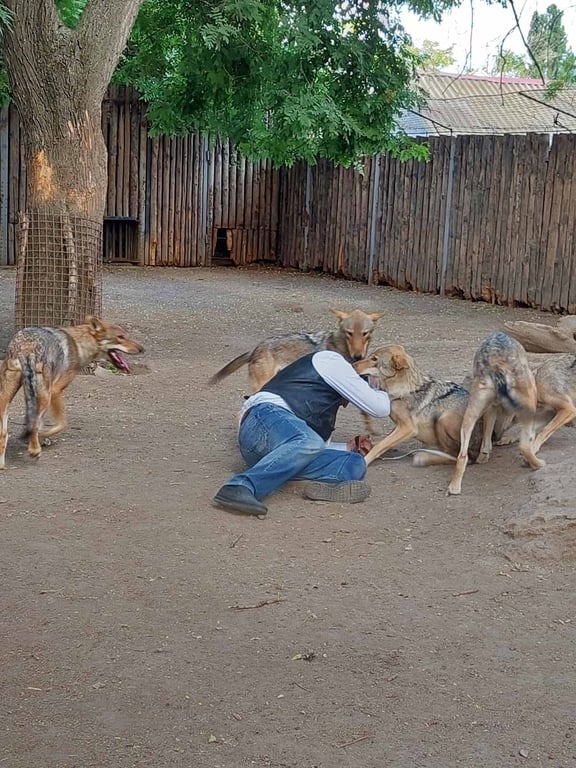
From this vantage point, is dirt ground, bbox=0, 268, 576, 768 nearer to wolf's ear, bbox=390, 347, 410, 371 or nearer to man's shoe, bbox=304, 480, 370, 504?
man's shoe, bbox=304, 480, 370, 504

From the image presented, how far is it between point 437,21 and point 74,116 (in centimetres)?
518

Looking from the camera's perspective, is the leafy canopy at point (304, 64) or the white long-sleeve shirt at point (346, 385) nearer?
the white long-sleeve shirt at point (346, 385)

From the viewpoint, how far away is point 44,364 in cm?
803

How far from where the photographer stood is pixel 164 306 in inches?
698

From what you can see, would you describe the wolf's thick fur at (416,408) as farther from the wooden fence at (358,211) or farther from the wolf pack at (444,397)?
the wooden fence at (358,211)

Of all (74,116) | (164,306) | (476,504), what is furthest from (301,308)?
(476,504)

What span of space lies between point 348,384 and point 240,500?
127 centimetres

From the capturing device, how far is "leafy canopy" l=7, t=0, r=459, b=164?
12570mm

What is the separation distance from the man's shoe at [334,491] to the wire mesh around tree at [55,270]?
532 centimetres

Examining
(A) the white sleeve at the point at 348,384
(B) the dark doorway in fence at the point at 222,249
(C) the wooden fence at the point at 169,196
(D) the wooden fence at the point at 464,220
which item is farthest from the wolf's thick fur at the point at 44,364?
(B) the dark doorway in fence at the point at 222,249

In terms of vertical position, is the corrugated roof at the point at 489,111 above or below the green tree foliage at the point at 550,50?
above

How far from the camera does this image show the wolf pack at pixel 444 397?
297 inches

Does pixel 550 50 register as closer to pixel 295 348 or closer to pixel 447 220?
pixel 447 220

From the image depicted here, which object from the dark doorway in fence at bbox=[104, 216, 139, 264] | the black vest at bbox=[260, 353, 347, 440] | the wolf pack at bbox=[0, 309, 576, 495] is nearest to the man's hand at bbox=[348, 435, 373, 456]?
the wolf pack at bbox=[0, 309, 576, 495]
